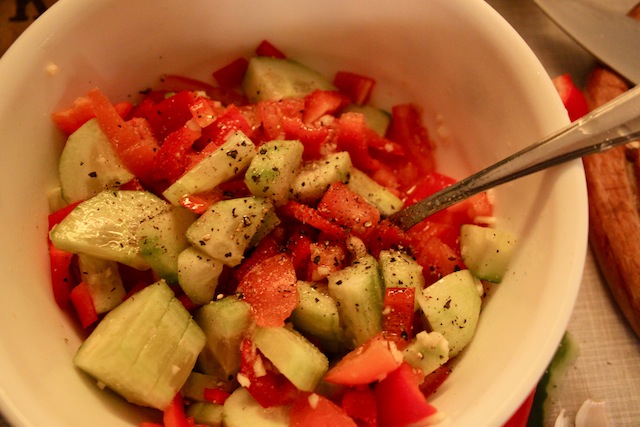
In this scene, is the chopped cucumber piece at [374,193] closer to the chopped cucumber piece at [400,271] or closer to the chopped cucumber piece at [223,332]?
the chopped cucumber piece at [400,271]

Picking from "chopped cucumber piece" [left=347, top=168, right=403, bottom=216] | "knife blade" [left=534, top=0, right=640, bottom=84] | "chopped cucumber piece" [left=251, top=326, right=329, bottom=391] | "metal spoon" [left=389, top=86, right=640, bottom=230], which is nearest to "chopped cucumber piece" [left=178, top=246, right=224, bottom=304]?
"chopped cucumber piece" [left=251, top=326, right=329, bottom=391]

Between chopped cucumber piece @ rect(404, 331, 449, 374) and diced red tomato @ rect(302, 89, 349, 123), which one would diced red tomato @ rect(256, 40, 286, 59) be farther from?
chopped cucumber piece @ rect(404, 331, 449, 374)

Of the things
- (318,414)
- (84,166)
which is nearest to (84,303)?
(84,166)

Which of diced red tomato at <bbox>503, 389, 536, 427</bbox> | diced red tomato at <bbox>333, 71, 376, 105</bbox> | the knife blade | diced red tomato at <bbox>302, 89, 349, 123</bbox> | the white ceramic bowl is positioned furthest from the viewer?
the knife blade

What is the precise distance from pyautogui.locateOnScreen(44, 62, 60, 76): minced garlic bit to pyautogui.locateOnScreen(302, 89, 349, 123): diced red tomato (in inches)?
19.5

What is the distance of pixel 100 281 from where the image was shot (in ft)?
3.47

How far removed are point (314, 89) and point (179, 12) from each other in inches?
13.1

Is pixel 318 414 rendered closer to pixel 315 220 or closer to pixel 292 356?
pixel 292 356

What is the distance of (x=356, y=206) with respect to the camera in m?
1.12

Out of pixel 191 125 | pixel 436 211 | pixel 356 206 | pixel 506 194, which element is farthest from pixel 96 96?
pixel 506 194

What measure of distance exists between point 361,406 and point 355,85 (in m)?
0.75

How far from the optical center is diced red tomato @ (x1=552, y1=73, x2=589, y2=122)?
1.47m

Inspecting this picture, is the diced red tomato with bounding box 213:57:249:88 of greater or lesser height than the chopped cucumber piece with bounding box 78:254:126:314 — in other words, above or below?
above

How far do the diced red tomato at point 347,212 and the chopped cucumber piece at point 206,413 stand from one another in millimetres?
400
